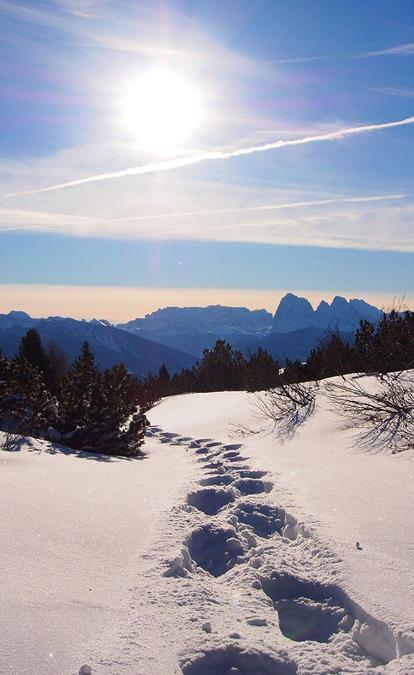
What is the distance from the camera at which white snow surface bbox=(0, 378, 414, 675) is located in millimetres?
3002

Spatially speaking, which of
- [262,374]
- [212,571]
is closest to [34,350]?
[262,374]

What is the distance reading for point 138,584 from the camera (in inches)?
157

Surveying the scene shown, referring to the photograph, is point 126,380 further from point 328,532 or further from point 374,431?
point 328,532

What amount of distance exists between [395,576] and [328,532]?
1124 millimetres

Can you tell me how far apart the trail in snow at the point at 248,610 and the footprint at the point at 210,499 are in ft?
2.22

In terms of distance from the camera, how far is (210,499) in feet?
23.4

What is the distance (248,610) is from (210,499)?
3428 mm

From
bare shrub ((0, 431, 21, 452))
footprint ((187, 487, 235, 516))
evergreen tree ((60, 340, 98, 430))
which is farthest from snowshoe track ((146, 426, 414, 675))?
evergreen tree ((60, 340, 98, 430))

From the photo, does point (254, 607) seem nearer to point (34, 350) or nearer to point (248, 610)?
point (248, 610)

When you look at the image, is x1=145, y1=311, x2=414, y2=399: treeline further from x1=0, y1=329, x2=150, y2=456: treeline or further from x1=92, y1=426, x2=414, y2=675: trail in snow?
x1=92, y1=426, x2=414, y2=675: trail in snow

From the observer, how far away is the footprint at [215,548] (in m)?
4.70

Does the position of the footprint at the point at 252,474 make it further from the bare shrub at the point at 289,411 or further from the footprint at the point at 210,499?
the bare shrub at the point at 289,411

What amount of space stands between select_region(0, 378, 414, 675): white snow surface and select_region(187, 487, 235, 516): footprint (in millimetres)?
25

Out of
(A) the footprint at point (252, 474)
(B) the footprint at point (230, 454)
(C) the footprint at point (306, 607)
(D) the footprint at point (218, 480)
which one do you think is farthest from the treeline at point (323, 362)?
(C) the footprint at point (306, 607)
